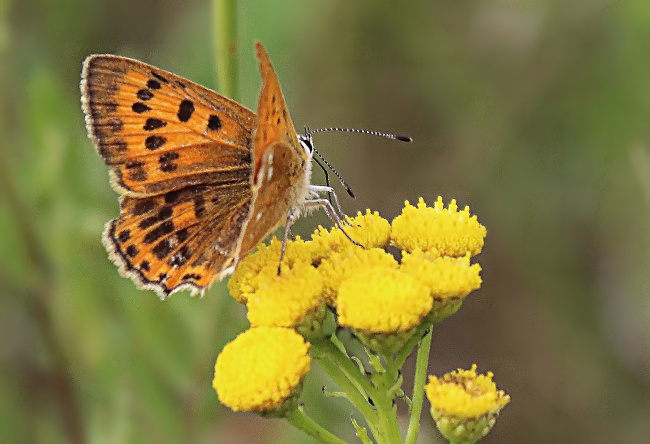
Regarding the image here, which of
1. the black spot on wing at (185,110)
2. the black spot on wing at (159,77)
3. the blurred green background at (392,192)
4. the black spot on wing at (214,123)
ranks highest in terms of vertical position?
the black spot on wing at (159,77)

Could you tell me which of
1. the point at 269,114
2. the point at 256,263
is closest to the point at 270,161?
the point at 269,114

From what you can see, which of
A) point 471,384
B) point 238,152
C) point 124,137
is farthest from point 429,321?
point 124,137

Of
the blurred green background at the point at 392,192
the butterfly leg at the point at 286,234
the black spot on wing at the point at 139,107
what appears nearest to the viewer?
the butterfly leg at the point at 286,234

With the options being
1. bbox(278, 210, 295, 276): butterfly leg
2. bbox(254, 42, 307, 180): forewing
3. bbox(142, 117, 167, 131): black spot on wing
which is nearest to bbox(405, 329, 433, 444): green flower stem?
bbox(278, 210, 295, 276): butterfly leg

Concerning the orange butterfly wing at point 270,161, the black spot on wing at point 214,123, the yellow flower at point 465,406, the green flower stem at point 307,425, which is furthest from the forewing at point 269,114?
Answer: the yellow flower at point 465,406

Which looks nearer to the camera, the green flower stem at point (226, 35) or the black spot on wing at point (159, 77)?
the black spot on wing at point (159, 77)

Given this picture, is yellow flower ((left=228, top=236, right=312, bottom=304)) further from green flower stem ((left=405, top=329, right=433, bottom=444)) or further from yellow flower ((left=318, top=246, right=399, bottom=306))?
green flower stem ((left=405, top=329, right=433, bottom=444))

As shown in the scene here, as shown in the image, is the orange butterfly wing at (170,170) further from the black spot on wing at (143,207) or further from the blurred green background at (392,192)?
the blurred green background at (392,192)
